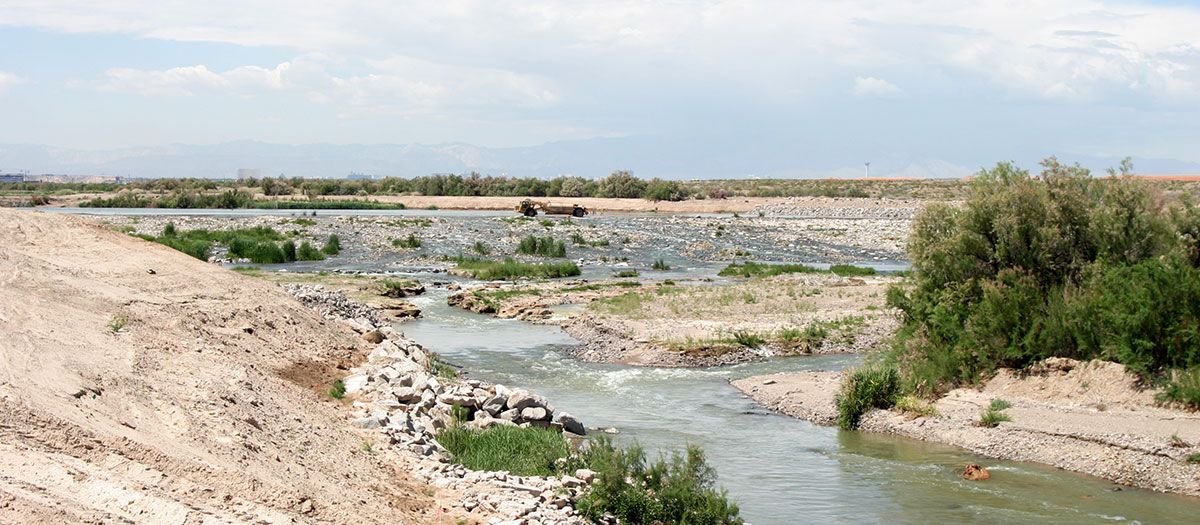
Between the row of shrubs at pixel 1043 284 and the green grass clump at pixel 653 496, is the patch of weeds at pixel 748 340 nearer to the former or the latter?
the row of shrubs at pixel 1043 284

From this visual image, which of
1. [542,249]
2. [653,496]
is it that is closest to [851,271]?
[542,249]

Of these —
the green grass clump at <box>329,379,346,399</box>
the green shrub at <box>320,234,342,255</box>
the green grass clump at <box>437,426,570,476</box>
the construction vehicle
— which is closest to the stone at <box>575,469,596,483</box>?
the green grass clump at <box>437,426,570,476</box>

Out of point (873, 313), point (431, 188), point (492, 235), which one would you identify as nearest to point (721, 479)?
point (873, 313)

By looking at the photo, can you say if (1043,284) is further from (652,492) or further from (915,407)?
(652,492)

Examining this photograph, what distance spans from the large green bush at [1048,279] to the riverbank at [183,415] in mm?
8935

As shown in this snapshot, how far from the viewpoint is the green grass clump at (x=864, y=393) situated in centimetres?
1655

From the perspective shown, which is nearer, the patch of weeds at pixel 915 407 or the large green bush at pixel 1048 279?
the large green bush at pixel 1048 279

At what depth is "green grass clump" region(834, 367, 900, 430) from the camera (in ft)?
54.3

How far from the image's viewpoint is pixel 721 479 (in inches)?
514

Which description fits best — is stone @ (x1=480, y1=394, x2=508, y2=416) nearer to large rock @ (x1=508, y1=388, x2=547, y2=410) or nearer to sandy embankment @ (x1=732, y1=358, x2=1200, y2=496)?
large rock @ (x1=508, y1=388, x2=547, y2=410)

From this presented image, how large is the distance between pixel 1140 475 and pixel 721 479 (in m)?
5.50

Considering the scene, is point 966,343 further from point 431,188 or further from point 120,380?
point 431,188

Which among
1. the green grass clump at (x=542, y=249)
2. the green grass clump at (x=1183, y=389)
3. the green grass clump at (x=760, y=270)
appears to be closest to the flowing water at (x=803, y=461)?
the green grass clump at (x=1183, y=389)

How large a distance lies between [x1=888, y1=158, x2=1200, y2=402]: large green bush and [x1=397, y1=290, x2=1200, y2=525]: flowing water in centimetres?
262
